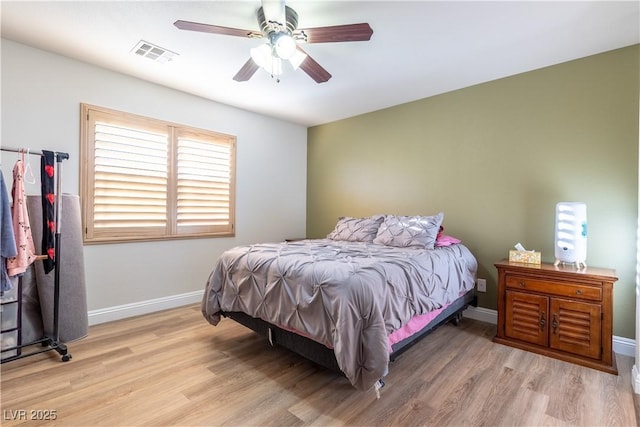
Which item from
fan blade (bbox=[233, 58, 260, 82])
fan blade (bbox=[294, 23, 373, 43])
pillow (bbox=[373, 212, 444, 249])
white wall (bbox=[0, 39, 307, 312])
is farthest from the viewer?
pillow (bbox=[373, 212, 444, 249])

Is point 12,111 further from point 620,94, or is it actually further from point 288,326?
point 620,94

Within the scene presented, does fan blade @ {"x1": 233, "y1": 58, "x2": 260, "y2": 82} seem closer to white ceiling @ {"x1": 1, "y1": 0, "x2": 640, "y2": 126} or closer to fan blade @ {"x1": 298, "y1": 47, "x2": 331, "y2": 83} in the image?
white ceiling @ {"x1": 1, "y1": 0, "x2": 640, "y2": 126}

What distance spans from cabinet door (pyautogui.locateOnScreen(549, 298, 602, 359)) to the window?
353 cm

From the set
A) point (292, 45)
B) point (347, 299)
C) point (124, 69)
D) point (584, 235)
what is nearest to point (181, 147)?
point (124, 69)

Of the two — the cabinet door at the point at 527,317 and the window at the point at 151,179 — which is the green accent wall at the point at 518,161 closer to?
the cabinet door at the point at 527,317

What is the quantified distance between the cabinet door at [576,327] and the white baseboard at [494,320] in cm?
51

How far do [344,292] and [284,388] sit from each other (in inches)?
31.3

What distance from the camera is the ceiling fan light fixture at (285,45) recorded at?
1899 mm

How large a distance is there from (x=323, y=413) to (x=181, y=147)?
311cm

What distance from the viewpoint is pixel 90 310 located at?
2.89 meters

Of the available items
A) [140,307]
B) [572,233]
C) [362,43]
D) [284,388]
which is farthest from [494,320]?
[140,307]

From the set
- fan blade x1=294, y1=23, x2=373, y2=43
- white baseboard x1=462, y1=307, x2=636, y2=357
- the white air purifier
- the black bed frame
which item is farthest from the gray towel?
the white air purifier

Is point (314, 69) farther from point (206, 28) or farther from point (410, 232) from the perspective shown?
point (410, 232)

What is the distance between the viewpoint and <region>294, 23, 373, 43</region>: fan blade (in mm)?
1800
